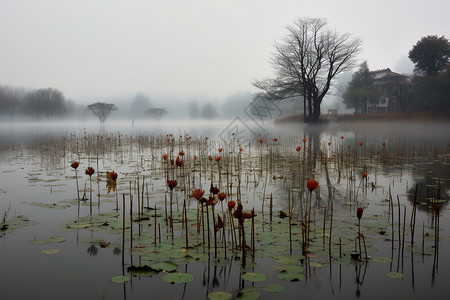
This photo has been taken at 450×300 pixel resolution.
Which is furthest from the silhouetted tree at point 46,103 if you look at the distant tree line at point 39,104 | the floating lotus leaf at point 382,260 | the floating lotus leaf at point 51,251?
the floating lotus leaf at point 382,260

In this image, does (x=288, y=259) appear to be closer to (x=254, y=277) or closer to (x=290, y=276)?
(x=290, y=276)

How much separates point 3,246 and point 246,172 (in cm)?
528

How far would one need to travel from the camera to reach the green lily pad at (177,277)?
2566mm

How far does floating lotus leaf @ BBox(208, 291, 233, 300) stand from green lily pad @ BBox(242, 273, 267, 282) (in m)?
0.26

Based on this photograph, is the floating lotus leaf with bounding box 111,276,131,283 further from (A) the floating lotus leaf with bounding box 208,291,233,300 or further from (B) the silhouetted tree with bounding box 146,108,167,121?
(B) the silhouetted tree with bounding box 146,108,167,121

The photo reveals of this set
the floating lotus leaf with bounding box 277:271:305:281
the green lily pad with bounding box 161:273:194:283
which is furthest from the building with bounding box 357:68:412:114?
the green lily pad with bounding box 161:273:194:283

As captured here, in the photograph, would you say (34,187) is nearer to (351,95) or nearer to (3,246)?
(3,246)

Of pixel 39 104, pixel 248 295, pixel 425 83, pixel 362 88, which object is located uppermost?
pixel 39 104

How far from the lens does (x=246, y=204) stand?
5020mm

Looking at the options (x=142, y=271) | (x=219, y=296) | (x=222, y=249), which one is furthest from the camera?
(x=222, y=249)

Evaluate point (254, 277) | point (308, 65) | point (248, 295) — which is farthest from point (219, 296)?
point (308, 65)

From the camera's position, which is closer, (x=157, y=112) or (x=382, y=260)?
(x=382, y=260)

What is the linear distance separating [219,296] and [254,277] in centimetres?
36

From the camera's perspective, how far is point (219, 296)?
7.68ft
